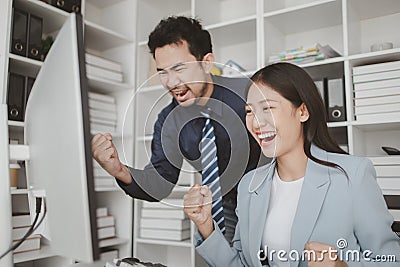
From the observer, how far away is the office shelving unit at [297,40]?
1438 millimetres

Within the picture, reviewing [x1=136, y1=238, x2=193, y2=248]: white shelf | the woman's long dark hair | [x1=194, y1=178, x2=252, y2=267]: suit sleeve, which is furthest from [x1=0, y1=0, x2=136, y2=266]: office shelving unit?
the woman's long dark hair

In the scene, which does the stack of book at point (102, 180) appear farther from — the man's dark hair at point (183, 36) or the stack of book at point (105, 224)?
the man's dark hair at point (183, 36)

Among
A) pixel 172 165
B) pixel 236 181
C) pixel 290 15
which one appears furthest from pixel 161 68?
pixel 290 15

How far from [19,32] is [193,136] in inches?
37.9

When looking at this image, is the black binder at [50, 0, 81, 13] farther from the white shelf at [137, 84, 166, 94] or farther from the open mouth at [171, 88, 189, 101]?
the open mouth at [171, 88, 189, 101]

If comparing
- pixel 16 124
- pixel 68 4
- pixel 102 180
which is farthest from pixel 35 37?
pixel 102 180

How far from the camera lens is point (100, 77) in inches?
78.3

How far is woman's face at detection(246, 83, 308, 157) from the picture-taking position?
3.65 ft

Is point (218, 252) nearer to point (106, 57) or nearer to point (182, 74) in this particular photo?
point (182, 74)

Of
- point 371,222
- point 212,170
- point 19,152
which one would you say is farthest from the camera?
point 212,170

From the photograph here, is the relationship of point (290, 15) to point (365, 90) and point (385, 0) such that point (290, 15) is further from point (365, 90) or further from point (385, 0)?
point (365, 90)

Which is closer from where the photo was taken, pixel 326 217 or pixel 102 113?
pixel 326 217

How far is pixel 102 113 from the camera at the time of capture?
2002 millimetres

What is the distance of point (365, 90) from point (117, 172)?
891 millimetres
